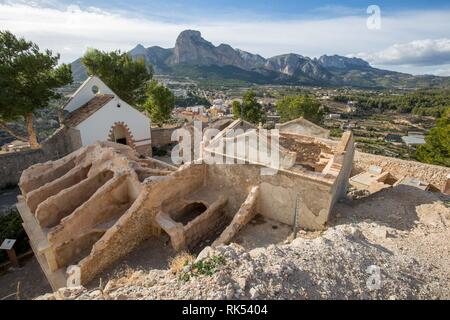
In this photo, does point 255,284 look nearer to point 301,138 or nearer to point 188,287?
point 188,287

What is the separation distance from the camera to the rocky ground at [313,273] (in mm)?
4910

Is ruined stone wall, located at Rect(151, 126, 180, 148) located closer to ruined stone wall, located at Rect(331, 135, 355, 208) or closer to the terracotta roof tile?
Answer: the terracotta roof tile

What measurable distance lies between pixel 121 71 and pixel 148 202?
56.3 ft

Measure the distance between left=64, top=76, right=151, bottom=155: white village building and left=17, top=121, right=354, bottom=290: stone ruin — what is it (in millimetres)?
4993

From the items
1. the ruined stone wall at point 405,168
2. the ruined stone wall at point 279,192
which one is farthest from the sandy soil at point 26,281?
the ruined stone wall at point 405,168

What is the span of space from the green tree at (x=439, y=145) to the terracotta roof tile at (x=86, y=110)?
81.6 ft

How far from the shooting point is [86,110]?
1758 centimetres

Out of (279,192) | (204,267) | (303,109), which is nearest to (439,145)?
(303,109)

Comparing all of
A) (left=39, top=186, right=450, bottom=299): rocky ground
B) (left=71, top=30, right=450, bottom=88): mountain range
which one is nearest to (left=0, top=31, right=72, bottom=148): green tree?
(left=39, top=186, right=450, bottom=299): rocky ground

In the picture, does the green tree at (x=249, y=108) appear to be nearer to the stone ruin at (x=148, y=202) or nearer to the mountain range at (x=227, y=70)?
the stone ruin at (x=148, y=202)

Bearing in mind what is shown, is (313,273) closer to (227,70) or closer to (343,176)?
(343,176)

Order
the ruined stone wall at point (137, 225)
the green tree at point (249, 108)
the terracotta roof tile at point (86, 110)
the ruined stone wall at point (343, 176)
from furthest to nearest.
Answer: the green tree at point (249, 108) < the terracotta roof tile at point (86, 110) < the ruined stone wall at point (343, 176) < the ruined stone wall at point (137, 225)

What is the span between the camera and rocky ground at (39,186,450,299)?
4910mm

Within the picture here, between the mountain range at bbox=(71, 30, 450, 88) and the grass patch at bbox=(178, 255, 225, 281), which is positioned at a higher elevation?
the mountain range at bbox=(71, 30, 450, 88)
